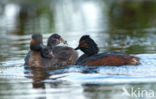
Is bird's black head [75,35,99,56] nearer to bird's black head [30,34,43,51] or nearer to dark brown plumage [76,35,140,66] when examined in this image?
dark brown plumage [76,35,140,66]

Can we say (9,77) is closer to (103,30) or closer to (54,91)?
(54,91)

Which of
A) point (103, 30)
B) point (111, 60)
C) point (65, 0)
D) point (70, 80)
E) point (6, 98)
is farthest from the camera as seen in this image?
point (65, 0)

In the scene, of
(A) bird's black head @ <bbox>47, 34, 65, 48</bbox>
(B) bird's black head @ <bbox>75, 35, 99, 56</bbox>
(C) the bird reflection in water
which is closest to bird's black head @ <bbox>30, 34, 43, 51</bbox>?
(C) the bird reflection in water

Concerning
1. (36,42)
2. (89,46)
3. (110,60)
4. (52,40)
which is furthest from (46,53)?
(110,60)

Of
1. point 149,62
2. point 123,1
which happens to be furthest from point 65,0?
point 149,62

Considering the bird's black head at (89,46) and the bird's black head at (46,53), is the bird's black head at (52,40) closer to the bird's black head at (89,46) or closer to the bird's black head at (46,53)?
the bird's black head at (46,53)

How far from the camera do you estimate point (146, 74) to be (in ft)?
35.0

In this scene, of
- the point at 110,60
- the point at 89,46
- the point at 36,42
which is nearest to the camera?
the point at 110,60

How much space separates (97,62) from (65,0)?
176 ft

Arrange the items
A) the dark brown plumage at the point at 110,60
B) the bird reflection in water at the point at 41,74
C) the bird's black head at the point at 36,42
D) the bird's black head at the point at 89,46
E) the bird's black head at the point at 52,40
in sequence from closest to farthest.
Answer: the bird reflection in water at the point at 41,74 < the dark brown plumage at the point at 110,60 < the bird's black head at the point at 36,42 < the bird's black head at the point at 89,46 < the bird's black head at the point at 52,40

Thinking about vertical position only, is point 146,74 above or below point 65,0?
below

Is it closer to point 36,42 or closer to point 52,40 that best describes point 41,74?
point 36,42

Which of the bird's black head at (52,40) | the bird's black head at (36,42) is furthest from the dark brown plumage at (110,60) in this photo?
the bird's black head at (52,40)

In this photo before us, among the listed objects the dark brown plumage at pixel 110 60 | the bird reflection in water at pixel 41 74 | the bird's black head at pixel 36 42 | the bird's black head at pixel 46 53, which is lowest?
the bird reflection in water at pixel 41 74
